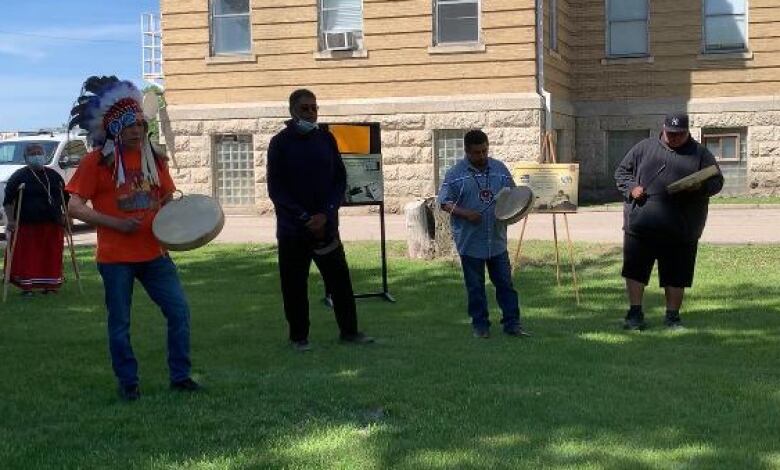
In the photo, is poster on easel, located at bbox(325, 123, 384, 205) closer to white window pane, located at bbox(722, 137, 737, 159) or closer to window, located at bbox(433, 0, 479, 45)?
window, located at bbox(433, 0, 479, 45)

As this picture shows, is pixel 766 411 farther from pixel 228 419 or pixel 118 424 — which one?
pixel 118 424

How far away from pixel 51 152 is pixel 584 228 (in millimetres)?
11158

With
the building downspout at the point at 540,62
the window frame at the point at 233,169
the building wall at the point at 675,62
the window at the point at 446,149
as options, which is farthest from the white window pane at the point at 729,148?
the window frame at the point at 233,169

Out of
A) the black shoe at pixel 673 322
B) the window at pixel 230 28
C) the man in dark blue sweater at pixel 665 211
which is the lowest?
the black shoe at pixel 673 322

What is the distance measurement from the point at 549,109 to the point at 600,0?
14.2ft

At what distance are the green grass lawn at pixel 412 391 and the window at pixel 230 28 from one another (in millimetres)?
13381

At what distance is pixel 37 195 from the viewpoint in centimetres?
1175

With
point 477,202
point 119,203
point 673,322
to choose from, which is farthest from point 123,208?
point 673,322

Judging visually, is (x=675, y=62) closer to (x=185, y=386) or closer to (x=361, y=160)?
(x=361, y=160)

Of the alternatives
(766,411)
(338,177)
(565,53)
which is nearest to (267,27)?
(565,53)

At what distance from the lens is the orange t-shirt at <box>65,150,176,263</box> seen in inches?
250

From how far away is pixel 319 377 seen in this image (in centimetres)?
699

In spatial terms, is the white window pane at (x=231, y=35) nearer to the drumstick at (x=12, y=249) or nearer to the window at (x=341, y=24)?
the window at (x=341, y=24)

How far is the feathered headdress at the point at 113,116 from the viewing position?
6410mm
